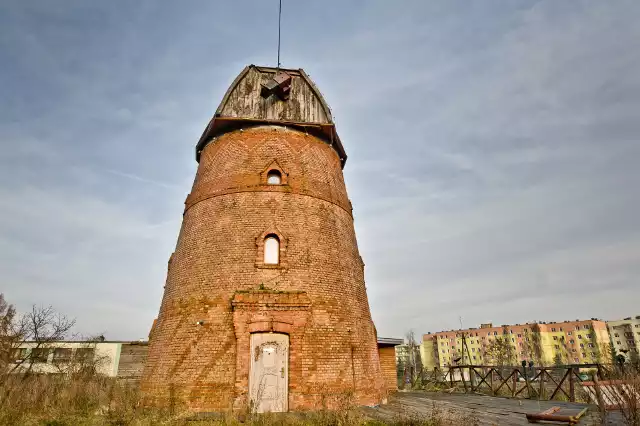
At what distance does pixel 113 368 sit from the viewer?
89.5ft

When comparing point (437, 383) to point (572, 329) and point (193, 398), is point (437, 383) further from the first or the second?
point (572, 329)

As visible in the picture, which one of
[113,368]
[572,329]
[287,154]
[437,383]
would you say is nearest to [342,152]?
[287,154]

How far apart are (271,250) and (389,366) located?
8870mm

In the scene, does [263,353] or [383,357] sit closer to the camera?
[263,353]

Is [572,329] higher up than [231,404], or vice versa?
[572,329]

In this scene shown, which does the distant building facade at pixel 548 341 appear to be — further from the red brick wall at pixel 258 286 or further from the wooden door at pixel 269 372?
the wooden door at pixel 269 372

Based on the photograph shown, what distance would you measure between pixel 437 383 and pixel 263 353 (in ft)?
49.5

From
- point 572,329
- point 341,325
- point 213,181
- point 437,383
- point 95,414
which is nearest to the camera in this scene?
point 95,414

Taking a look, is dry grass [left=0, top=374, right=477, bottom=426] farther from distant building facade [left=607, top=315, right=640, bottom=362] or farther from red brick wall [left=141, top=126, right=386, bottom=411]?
distant building facade [left=607, top=315, right=640, bottom=362]

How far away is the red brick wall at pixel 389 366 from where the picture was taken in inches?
647

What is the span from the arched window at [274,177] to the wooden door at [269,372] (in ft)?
14.9

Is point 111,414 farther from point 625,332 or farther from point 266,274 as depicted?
point 625,332

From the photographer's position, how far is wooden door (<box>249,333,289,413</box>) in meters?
9.48

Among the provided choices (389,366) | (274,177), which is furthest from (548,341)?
(274,177)
